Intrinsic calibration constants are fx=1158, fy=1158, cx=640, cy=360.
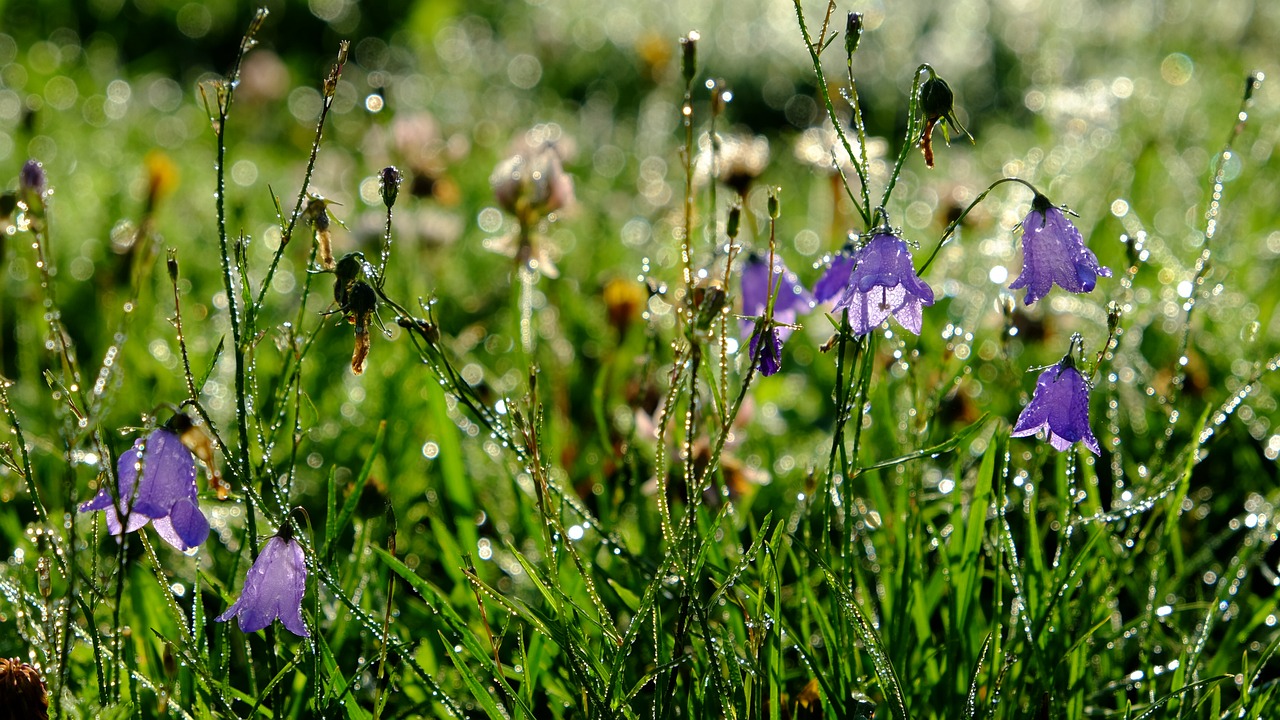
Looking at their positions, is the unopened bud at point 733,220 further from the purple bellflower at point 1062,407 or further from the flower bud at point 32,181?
the flower bud at point 32,181

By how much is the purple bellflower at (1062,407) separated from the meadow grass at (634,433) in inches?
1.8

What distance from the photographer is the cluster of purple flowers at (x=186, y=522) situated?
3.96 feet

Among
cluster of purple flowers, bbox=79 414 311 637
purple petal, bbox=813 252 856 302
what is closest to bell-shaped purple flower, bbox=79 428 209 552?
cluster of purple flowers, bbox=79 414 311 637

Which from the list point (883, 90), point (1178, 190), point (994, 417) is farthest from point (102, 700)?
point (883, 90)

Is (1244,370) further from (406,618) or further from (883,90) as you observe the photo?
(883,90)

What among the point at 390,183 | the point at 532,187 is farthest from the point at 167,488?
the point at 532,187

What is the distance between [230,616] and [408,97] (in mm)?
4097

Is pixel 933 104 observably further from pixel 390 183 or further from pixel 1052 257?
pixel 390 183

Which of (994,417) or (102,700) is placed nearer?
(102,700)

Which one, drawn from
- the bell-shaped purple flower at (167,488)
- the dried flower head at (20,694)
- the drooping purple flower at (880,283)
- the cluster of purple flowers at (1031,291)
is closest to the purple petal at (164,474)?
the bell-shaped purple flower at (167,488)

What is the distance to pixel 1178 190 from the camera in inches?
131

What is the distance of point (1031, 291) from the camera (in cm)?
131

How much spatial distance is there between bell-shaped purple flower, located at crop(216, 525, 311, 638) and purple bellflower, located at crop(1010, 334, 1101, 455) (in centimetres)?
81

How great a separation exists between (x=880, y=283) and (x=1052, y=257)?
0.70 ft
